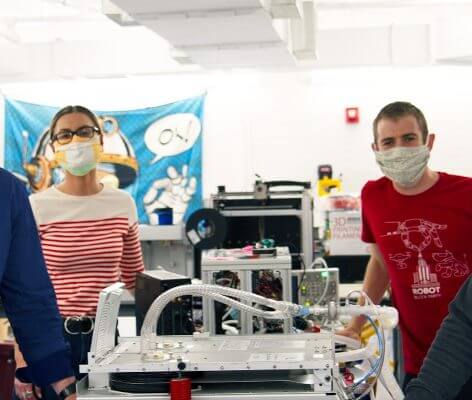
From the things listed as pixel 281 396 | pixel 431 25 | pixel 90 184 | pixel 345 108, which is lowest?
pixel 281 396

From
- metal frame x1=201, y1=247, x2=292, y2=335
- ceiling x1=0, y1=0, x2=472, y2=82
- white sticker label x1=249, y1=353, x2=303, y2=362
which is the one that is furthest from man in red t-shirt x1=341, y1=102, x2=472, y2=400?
ceiling x1=0, y1=0, x2=472, y2=82

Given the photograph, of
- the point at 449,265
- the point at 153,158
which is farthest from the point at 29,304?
the point at 153,158

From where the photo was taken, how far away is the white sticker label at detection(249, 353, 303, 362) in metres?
1.35

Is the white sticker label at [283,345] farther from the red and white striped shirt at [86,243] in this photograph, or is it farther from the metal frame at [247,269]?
the red and white striped shirt at [86,243]

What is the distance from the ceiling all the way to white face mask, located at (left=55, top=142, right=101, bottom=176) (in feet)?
7.94

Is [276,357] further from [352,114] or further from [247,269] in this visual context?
[352,114]

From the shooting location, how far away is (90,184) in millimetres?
2598

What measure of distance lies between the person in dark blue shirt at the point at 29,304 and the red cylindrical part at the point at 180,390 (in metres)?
0.38

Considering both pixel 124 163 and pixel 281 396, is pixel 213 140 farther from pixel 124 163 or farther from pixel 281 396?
pixel 281 396

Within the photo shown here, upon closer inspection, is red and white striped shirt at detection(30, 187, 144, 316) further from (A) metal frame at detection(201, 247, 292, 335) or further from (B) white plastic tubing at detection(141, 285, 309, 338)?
(B) white plastic tubing at detection(141, 285, 309, 338)

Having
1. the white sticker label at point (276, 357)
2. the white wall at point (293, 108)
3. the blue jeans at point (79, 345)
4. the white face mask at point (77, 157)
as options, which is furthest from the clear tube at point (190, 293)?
the white wall at point (293, 108)

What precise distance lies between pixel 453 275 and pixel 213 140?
572 cm

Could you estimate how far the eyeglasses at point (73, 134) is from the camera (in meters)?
2.61

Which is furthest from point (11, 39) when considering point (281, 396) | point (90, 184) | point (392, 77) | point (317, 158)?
point (281, 396)
